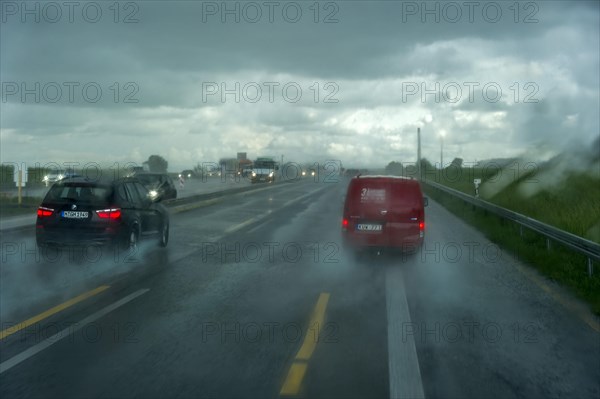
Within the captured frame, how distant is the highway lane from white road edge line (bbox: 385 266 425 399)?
22 millimetres

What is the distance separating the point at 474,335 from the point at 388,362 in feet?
5.36

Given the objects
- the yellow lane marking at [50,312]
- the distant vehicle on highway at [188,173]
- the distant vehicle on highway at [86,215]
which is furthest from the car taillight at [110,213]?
the distant vehicle on highway at [188,173]

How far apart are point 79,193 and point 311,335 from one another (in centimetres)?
730

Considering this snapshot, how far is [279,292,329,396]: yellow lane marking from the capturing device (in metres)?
5.14

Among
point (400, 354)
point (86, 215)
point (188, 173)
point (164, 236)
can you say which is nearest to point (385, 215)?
point (164, 236)

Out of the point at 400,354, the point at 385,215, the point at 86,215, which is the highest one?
the point at 86,215

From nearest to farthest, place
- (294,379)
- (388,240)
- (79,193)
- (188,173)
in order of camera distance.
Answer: (294,379) < (79,193) < (388,240) < (188,173)

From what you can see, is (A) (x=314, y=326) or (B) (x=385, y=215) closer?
(A) (x=314, y=326)

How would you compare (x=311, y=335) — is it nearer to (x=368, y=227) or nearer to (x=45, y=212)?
(x=368, y=227)

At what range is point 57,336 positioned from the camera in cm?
673

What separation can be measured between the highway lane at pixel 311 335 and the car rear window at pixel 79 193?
1.43 m

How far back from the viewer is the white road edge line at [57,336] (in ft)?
19.0

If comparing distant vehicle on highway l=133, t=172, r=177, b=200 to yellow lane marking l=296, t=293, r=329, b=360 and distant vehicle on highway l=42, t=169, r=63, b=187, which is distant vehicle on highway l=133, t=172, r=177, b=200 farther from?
yellow lane marking l=296, t=293, r=329, b=360

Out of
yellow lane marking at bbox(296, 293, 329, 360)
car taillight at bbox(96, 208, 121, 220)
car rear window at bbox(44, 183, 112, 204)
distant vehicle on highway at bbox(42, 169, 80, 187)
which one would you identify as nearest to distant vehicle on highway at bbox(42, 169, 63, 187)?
distant vehicle on highway at bbox(42, 169, 80, 187)
